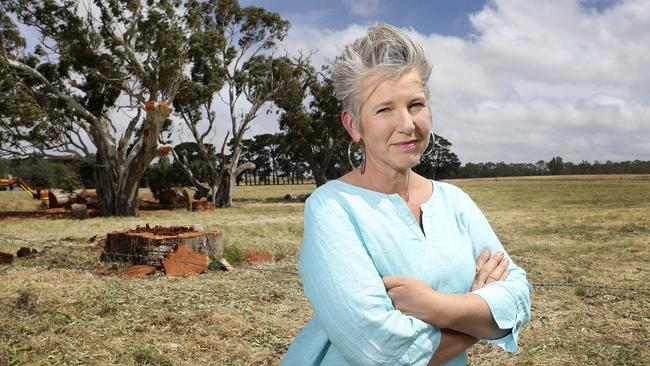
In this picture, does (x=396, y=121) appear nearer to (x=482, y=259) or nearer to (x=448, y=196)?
(x=448, y=196)

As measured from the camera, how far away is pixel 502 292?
1.52 metres

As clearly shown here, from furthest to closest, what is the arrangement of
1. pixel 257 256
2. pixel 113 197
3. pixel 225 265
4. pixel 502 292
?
pixel 113 197 < pixel 257 256 < pixel 225 265 < pixel 502 292

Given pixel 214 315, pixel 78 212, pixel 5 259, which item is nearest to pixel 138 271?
pixel 5 259

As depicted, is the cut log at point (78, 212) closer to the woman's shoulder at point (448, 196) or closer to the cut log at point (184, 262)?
the cut log at point (184, 262)

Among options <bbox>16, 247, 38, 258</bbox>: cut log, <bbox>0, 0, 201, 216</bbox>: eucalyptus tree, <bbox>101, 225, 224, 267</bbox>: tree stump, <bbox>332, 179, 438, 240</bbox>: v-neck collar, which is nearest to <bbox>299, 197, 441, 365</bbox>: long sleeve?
<bbox>332, 179, 438, 240</bbox>: v-neck collar

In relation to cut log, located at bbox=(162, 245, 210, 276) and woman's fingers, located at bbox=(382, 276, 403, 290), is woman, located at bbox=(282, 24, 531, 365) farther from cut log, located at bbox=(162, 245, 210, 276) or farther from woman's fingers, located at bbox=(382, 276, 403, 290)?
cut log, located at bbox=(162, 245, 210, 276)

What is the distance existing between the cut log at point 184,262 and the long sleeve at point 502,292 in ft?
22.0

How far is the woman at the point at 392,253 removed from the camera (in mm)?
1330

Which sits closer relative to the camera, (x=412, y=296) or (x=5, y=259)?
→ (x=412, y=296)

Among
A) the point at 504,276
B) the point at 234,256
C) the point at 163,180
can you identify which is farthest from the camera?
the point at 163,180

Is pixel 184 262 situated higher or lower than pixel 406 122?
lower

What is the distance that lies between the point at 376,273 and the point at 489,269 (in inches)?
17.2

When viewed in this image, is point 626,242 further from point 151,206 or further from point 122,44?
point 151,206

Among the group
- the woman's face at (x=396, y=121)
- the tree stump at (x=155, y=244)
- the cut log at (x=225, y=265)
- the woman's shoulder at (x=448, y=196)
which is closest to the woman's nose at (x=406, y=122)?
the woman's face at (x=396, y=121)
